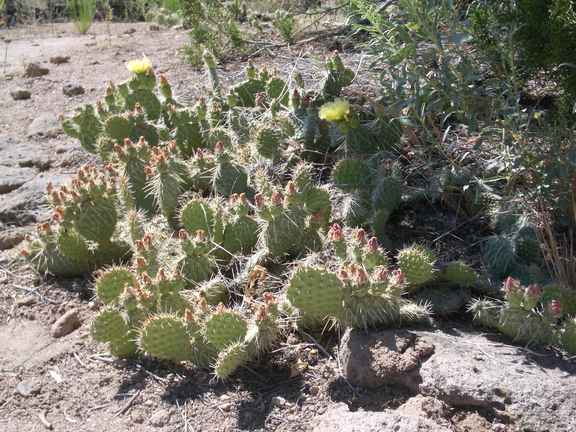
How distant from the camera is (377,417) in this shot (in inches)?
88.9

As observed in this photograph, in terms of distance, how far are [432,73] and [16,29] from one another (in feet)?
26.1

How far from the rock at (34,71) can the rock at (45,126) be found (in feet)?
4.43

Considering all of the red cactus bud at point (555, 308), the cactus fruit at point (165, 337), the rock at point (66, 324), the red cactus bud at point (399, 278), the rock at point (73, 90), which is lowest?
the rock at point (66, 324)

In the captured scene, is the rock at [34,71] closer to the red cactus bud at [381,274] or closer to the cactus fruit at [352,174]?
the cactus fruit at [352,174]

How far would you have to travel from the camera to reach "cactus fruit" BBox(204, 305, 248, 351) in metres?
2.64

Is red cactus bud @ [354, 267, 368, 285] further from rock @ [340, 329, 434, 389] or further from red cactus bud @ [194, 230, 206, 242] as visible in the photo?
red cactus bud @ [194, 230, 206, 242]

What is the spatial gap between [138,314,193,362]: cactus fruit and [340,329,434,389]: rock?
23.5 inches

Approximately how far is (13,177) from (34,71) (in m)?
2.52

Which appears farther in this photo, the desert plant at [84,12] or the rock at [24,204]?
the desert plant at [84,12]

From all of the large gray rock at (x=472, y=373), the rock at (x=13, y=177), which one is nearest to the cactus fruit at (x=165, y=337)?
the large gray rock at (x=472, y=373)

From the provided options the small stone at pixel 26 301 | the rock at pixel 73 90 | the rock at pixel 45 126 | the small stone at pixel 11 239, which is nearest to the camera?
the small stone at pixel 26 301

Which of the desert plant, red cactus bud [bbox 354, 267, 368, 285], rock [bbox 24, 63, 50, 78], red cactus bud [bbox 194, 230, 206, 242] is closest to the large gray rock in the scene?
red cactus bud [bbox 354, 267, 368, 285]

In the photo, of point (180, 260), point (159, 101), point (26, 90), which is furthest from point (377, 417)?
point (26, 90)

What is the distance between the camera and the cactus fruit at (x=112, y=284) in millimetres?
3072
